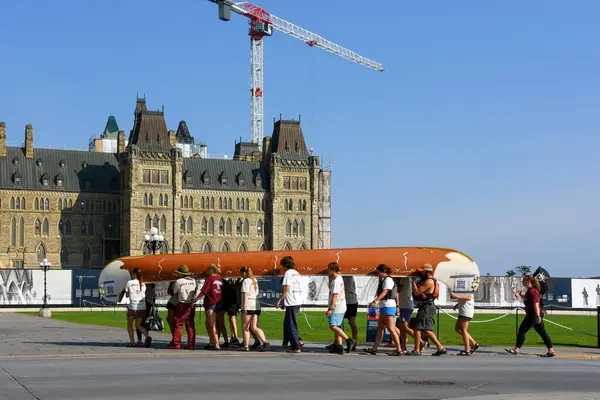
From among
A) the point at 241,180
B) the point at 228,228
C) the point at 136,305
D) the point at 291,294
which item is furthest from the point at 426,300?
the point at 241,180

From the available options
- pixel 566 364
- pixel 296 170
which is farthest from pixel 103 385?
pixel 296 170

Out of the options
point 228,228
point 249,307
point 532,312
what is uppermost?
point 228,228

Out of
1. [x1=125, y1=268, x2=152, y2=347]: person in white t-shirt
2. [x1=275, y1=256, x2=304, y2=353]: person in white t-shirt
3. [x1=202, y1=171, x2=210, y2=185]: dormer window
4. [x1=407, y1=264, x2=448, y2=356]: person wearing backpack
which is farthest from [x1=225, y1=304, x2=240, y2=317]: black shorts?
→ [x1=202, y1=171, x2=210, y2=185]: dormer window

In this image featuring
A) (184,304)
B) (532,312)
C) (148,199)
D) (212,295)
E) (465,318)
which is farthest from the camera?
(148,199)

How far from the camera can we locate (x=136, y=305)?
24.6 m

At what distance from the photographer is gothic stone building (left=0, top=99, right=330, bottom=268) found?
415 ft

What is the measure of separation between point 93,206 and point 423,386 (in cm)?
11834

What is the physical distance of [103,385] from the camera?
1559 centimetres

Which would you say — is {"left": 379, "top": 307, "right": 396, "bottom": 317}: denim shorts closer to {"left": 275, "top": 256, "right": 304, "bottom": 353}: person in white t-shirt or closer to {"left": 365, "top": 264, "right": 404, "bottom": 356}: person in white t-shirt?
{"left": 365, "top": 264, "right": 404, "bottom": 356}: person in white t-shirt

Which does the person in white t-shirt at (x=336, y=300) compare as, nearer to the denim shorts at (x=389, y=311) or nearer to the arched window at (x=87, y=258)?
the denim shorts at (x=389, y=311)

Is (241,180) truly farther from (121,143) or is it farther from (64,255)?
(64,255)

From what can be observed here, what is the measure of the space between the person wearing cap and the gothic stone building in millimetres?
101477

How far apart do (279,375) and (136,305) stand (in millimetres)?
7909

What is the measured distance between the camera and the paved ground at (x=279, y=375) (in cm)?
1478
